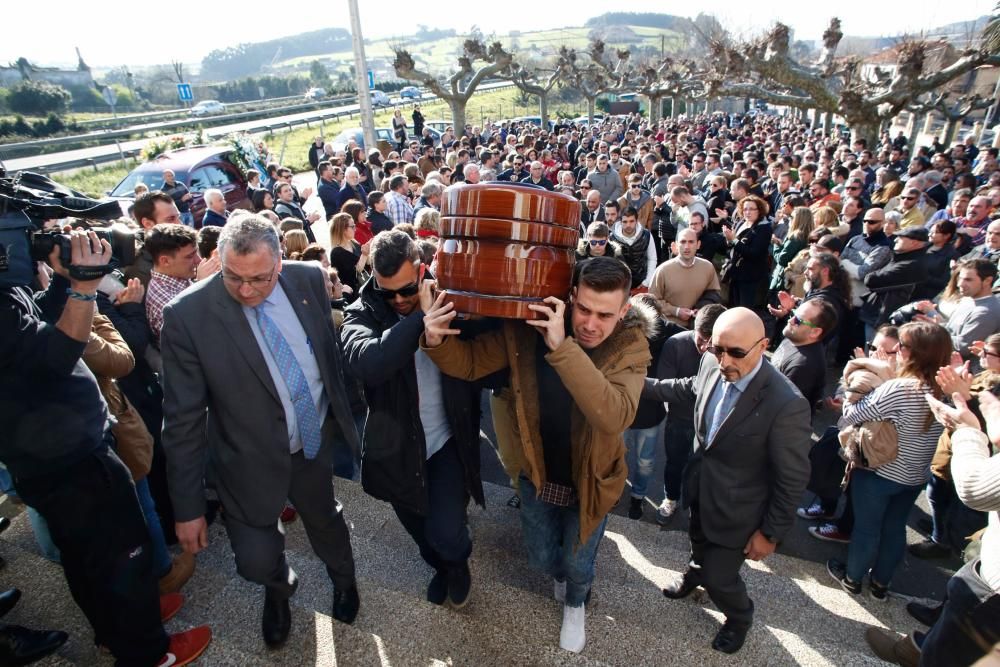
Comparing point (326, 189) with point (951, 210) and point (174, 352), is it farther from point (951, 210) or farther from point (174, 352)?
point (951, 210)

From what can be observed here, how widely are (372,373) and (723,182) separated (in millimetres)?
7380

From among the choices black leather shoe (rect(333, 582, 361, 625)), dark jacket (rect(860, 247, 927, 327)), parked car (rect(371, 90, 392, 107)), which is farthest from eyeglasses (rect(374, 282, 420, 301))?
parked car (rect(371, 90, 392, 107))

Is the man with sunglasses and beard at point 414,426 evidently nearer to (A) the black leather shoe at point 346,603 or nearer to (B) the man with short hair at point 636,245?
(A) the black leather shoe at point 346,603

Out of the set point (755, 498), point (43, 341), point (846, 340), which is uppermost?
point (43, 341)

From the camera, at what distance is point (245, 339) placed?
2252mm

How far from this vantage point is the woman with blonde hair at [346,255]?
4898 millimetres

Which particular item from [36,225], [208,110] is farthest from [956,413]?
[208,110]

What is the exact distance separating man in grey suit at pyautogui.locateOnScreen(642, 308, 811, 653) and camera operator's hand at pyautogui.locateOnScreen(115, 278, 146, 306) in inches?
123

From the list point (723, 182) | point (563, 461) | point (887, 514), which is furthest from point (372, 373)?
point (723, 182)

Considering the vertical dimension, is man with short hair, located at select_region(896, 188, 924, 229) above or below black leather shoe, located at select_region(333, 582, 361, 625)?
above

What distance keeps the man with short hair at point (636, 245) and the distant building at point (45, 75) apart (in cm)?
4660

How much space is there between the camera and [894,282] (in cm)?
509

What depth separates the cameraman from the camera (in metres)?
2.01

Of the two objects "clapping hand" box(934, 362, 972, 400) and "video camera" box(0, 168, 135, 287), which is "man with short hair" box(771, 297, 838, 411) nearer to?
"clapping hand" box(934, 362, 972, 400)
